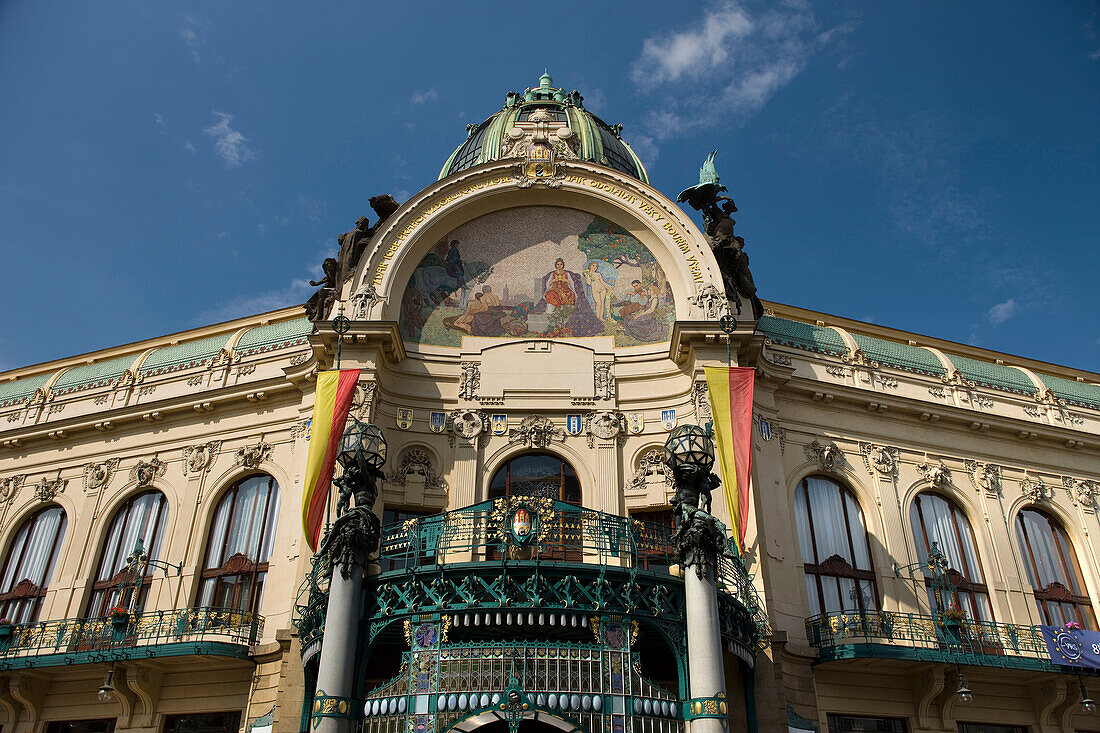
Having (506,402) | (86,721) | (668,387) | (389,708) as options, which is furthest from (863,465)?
(86,721)

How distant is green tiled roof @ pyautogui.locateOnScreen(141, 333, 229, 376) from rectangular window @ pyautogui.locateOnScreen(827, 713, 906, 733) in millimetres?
20414

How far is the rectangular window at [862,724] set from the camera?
20281 mm

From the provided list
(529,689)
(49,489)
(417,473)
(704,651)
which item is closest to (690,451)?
(704,651)

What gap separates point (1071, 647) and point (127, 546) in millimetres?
25327

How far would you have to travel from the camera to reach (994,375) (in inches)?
1106

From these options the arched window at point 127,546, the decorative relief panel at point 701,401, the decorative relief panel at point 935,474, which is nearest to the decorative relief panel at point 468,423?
the decorative relief panel at point 701,401

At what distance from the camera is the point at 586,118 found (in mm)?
33406

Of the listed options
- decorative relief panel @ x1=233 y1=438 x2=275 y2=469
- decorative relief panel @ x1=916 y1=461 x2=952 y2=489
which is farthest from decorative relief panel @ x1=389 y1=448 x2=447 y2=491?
decorative relief panel @ x1=916 y1=461 x2=952 y2=489

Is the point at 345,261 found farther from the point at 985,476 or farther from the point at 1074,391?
the point at 1074,391

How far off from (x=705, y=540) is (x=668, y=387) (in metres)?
8.07

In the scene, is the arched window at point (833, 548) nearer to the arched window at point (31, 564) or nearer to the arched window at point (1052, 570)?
the arched window at point (1052, 570)

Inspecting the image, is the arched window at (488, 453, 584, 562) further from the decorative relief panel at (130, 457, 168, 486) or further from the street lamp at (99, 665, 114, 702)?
the decorative relief panel at (130, 457, 168, 486)

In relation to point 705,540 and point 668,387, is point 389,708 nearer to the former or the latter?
point 705,540

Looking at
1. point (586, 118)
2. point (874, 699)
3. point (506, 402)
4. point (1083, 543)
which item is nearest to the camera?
point (874, 699)
